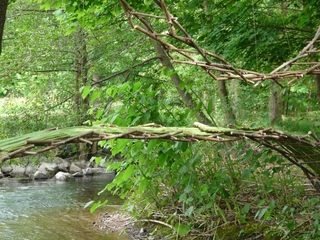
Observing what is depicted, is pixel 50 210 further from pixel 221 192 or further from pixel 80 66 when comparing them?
pixel 221 192

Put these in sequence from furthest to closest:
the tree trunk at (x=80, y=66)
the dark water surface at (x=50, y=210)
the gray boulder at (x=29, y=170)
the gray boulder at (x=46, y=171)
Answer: the gray boulder at (x=29, y=170) < the gray boulder at (x=46, y=171) < the tree trunk at (x=80, y=66) < the dark water surface at (x=50, y=210)

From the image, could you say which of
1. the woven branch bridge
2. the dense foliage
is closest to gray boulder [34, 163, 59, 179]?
the dense foliage

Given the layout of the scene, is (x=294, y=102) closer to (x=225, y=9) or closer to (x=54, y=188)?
(x=225, y=9)

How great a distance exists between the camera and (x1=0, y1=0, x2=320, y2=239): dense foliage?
380cm

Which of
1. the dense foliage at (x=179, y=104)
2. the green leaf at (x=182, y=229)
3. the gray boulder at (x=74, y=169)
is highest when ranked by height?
the dense foliage at (x=179, y=104)

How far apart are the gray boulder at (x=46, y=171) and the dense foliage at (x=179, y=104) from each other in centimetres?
315

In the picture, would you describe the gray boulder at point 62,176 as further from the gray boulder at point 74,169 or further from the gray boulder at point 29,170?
the gray boulder at point 29,170

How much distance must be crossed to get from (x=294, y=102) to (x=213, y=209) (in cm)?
254

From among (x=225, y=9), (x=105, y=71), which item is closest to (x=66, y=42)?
(x=105, y=71)

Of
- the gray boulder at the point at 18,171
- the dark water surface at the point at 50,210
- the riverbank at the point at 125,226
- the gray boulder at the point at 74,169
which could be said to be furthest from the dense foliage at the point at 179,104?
the gray boulder at the point at 74,169

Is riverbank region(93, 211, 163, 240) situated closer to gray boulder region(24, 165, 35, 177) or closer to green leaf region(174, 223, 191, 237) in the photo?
green leaf region(174, 223, 191, 237)

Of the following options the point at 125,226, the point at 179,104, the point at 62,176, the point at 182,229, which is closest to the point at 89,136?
the point at 182,229

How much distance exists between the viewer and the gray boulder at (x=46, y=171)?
15.1m

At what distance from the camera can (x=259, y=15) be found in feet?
20.6
